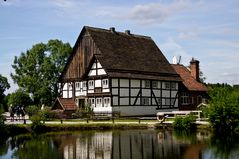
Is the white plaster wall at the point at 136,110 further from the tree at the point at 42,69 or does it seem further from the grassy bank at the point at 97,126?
the tree at the point at 42,69

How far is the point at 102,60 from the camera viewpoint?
5469 cm

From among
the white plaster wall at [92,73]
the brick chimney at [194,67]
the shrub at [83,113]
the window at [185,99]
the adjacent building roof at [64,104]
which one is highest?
the brick chimney at [194,67]

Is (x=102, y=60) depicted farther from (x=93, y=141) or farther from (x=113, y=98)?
(x=93, y=141)

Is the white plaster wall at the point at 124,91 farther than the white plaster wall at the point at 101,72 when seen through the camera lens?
Yes

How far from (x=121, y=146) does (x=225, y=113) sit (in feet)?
36.9

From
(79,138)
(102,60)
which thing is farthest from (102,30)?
(79,138)

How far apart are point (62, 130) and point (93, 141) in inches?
370

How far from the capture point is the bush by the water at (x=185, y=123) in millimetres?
40562

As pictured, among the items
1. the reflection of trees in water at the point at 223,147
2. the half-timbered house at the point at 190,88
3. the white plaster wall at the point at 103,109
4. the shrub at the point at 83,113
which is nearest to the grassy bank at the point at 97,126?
the reflection of trees in water at the point at 223,147

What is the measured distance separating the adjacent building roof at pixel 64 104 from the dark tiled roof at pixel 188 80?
18.0 m

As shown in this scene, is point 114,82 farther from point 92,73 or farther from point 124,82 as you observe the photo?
point 92,73

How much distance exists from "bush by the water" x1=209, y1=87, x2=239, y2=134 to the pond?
158 centimetres

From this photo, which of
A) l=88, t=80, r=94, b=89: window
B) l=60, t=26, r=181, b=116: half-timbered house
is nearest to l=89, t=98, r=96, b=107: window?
l=60, t=26, r=181, b=116: half-timbered house

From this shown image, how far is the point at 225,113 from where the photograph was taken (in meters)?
37.1
